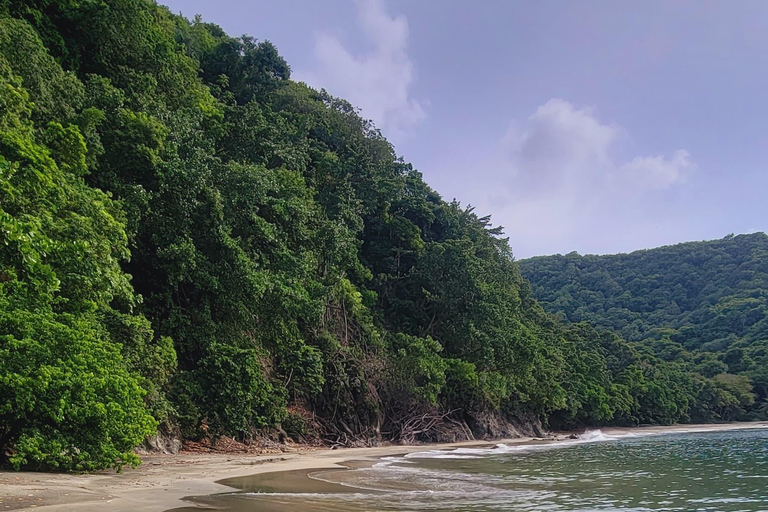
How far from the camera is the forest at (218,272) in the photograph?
9.23 m

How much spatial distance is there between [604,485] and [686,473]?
378cm

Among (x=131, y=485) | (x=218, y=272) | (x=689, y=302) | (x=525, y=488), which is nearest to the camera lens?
(x=131, y=485)

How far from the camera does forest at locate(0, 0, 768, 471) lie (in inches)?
364

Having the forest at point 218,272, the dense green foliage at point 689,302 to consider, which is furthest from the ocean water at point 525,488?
the dense green foliage at point 689,302

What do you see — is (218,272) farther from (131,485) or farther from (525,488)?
(525,488)

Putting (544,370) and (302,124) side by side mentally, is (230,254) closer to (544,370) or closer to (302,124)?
(302,124)

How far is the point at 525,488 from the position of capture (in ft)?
34.6

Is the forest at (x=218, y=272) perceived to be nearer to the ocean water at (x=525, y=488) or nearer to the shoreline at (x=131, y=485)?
the shoreline at (x=131, y=485)

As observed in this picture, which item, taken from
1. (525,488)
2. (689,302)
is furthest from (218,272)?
(689,302)

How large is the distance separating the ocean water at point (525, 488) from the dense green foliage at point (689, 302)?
54356mm

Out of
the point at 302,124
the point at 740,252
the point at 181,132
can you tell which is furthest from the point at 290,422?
the point at 740,252

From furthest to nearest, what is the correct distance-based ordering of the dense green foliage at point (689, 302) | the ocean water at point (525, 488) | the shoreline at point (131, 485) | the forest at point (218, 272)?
the dense green foliage at point (689, 302) < the forest at point (218, 272) < the ocean water at point (525, 488) < the shoreline at point (131, 485)

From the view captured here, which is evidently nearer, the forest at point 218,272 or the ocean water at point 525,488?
the ocean water at point 525,488

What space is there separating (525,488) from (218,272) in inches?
431
